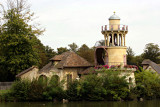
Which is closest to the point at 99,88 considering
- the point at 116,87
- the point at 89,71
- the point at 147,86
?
the point at 116,87

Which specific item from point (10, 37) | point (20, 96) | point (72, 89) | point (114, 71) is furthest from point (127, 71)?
point (10, 37)

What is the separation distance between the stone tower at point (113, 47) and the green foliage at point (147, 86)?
309 cm

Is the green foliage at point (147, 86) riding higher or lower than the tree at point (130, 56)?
→ lower

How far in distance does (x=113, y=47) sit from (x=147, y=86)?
283 inches

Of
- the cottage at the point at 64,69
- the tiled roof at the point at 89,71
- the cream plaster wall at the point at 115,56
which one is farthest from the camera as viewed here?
the cream plaster wall at the point at 115,56

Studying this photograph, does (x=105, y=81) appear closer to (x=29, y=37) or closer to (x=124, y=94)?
(x=124, y=94)

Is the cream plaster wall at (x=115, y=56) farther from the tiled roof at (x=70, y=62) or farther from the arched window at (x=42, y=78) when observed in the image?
the arched window at (x=42, y=78)

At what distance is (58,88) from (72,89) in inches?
68.1

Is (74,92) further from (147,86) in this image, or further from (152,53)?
(152,53)

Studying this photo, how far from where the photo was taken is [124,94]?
5016 cm

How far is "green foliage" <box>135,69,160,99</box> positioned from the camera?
170 feet

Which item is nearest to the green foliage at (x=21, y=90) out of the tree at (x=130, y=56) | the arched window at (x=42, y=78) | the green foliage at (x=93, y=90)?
the arched window at (x=42, y=78)

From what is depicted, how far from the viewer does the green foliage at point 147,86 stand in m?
51.8

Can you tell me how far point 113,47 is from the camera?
55500mm
